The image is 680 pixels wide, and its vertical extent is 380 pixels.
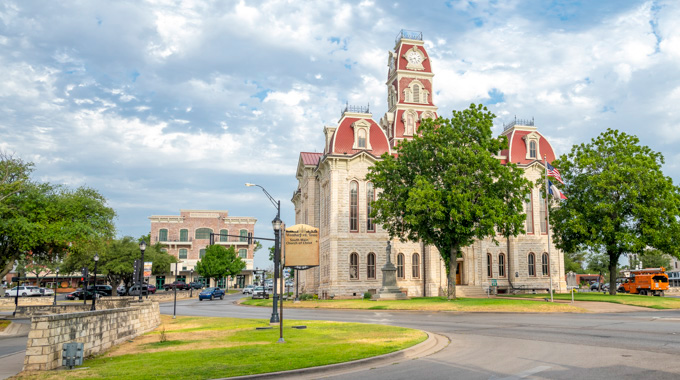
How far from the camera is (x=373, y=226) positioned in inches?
2099

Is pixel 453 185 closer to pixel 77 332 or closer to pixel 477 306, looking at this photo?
pixel 477 306

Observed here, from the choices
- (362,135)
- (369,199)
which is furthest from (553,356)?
(362,135)

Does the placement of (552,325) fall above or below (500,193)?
below

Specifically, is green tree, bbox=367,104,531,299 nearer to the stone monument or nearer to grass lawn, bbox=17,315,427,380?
the stone monument

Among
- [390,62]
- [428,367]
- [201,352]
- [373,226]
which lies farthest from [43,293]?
[428,367]

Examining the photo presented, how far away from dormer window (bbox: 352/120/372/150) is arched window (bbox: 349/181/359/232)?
367 cm

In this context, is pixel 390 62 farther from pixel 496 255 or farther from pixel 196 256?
pixel 196 256

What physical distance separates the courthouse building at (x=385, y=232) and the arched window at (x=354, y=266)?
0.10 m

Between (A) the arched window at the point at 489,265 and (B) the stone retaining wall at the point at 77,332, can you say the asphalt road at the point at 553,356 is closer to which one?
(B) the stone retaining wall at the point at 77,332

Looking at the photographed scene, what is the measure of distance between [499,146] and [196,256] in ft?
237

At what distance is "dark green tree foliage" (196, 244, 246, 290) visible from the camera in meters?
89.9

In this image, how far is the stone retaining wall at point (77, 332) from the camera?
1245 centimetres

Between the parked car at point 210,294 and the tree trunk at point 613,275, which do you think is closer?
the tree trunk at point 613,275

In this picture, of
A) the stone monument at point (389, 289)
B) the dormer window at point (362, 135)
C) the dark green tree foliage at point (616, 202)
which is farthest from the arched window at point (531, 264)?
the dormer window at point (362, 135)
